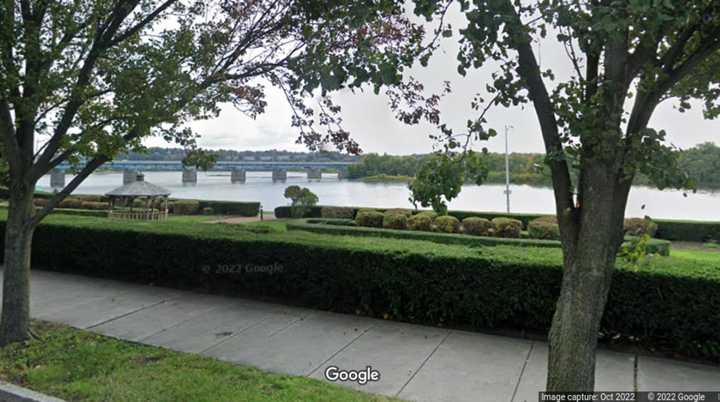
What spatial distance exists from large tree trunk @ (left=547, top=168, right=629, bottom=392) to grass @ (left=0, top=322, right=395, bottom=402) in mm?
1463

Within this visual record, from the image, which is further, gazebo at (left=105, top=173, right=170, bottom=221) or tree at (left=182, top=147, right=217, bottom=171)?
gazebo at (left=105, top=173, right=170, bottom=221)

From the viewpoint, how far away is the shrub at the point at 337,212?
1967cm

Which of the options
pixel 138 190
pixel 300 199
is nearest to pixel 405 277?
pixel 138 190

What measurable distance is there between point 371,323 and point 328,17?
333 cm

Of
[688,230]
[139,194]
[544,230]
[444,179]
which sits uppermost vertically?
[444,179]

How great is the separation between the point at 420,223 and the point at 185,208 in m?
14.9

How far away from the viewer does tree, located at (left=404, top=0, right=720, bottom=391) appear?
1854 mm

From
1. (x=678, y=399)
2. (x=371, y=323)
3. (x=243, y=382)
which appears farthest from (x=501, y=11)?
(x=371, y=323)

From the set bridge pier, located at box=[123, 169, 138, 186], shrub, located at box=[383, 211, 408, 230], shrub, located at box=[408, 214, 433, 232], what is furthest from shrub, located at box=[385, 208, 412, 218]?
bridge pier, located at box=[123, 169, 138, 186]

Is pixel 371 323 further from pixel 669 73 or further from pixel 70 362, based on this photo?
pixel 669 73

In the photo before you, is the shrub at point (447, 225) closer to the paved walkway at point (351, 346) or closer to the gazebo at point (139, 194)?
the paved walkway at point (351, 346)

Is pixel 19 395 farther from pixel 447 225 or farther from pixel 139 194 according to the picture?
pixel 139 194

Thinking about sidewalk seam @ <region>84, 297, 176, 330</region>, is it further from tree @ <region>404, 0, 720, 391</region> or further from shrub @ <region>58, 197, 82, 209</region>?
shrub @ <region>58, 197, 82, 209</region>

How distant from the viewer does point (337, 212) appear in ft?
65.7
